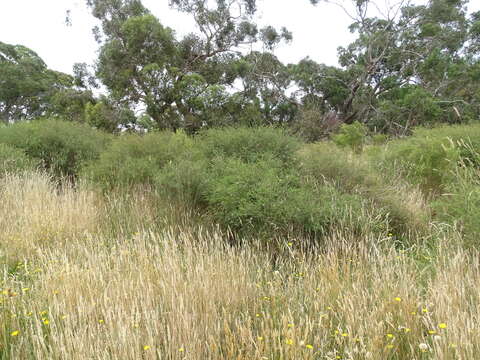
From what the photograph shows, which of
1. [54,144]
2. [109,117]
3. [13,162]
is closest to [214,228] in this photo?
[13,162]

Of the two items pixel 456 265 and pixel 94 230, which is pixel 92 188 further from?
pixel 456 265

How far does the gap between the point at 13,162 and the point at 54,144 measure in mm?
1985

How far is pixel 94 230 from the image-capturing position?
15.7ft

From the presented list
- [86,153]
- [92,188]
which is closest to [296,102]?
[86,153]

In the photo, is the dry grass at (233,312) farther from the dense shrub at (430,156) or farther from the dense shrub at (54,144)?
the dense shrub at (54,144)

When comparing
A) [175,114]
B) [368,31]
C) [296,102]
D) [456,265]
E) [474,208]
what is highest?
[368,31]

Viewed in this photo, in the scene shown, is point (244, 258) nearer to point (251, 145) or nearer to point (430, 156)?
point (251, 145)

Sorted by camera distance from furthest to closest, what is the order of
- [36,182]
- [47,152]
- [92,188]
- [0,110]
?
1. [0,110]
2. [47,152]
3. [92,188]
4. [36,182]

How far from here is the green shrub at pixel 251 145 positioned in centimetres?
630

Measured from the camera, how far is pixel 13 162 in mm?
7184

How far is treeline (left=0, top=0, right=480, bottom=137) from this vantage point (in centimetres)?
1636

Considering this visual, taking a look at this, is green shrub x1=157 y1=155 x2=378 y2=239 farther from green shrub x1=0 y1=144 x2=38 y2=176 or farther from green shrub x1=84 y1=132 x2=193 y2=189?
green shrub x1=0 y1=144 x2=38 y2=176

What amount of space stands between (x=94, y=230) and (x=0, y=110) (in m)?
32.7

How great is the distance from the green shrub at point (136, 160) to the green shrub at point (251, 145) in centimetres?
75
